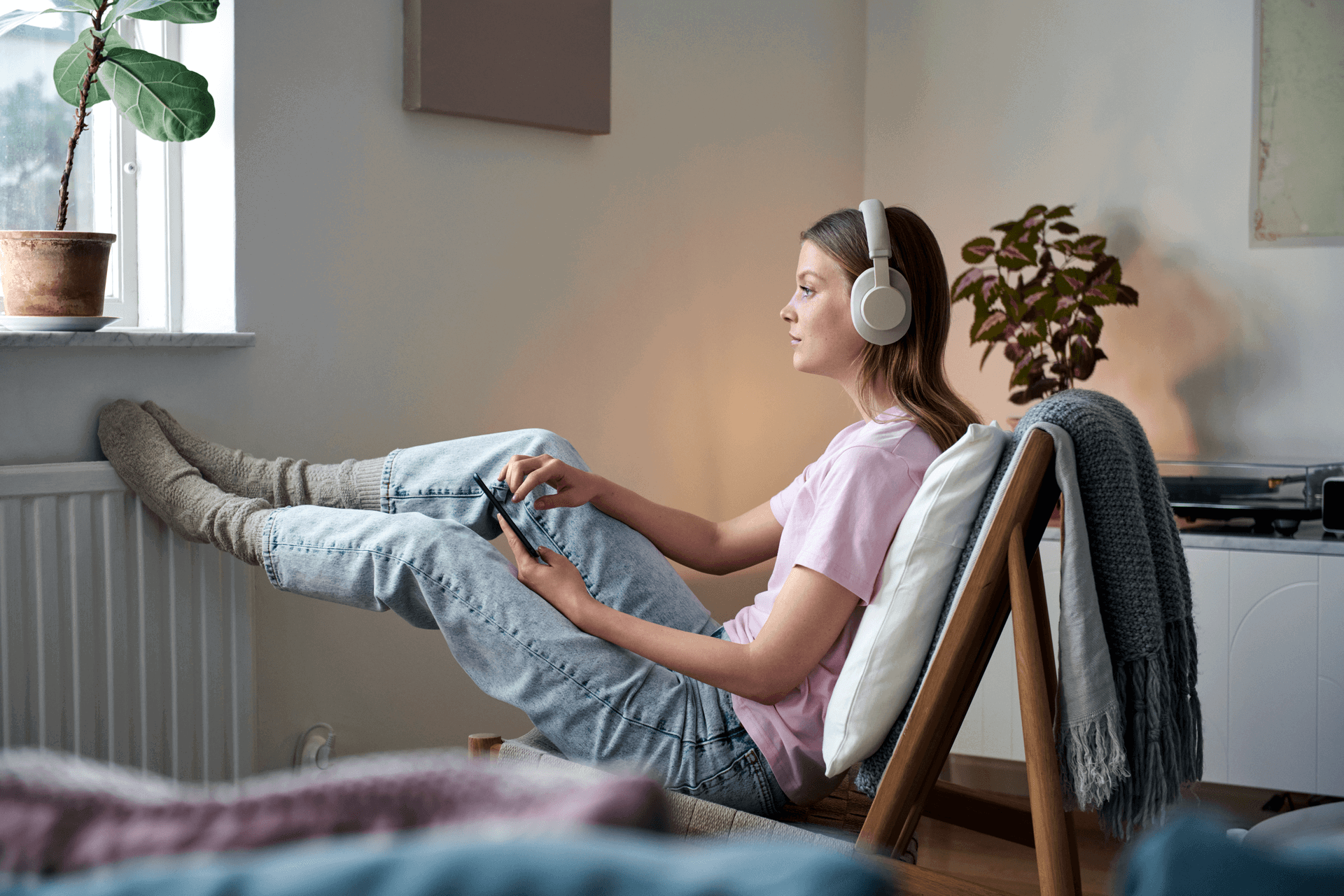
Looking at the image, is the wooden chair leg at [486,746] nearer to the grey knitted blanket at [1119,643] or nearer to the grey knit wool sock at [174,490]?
the grey knit wool sock at [174,490]

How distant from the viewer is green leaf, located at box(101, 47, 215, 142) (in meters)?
1.53

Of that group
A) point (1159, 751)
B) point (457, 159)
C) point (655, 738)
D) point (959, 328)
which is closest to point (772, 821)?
point (655, 738)

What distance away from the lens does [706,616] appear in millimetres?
1533

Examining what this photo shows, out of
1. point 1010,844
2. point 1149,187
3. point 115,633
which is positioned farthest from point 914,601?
point 1149,187

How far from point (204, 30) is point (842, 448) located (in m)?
1.19

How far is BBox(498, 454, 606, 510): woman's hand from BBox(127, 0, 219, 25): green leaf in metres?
0.74

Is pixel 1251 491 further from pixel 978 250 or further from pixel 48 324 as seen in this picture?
pixel 48 324

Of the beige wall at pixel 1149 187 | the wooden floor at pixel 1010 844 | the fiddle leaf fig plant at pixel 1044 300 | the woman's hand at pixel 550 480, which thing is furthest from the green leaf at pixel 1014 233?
the woman's hand at pixel 550 480

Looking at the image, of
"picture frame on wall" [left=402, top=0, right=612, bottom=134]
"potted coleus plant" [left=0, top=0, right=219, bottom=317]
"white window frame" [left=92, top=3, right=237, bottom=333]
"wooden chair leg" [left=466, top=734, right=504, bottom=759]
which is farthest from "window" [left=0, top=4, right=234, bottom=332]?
"wooden chair leg" [left=466, top=734, right=504, bottom=759]

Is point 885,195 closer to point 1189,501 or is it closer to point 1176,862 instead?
point 1189,501

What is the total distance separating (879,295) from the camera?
1.37 meters

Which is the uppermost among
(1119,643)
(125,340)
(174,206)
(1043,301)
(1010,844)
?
(174,206)

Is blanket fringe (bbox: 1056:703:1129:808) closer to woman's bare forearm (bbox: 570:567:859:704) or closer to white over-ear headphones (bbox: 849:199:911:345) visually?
woman's bare forearm (bbox: 570:567:859:704)

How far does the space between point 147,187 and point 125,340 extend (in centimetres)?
34
